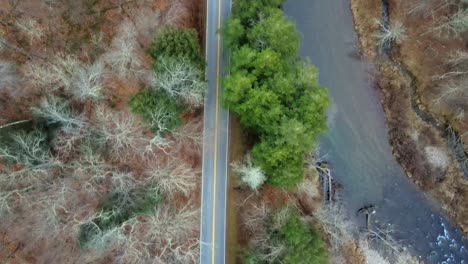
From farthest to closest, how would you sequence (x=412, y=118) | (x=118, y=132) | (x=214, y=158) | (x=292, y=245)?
1. (x=412, y=118)
2. (x=214, y=158)
3. (x=292, y=245)
4. (x=118, y=132)

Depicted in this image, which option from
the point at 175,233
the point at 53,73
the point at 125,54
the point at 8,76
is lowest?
the point at 8,76

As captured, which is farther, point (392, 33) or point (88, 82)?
Answer: point (392, 33)

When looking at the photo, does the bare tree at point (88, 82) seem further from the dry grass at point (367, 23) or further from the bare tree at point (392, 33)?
the bare tree at point (392, 33)

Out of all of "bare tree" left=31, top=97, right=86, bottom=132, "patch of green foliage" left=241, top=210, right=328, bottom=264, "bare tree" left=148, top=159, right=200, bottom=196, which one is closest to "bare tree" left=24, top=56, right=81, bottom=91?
"bare tree" left=31, top=97, right=86, bottom=132

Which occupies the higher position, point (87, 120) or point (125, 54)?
point (125, 54)

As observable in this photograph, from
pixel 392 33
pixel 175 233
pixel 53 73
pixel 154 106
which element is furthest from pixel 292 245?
pixel 53 73

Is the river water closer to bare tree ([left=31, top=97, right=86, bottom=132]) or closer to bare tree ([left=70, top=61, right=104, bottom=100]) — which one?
bare tree ([left=70, top=61, right=104, bottom=100])

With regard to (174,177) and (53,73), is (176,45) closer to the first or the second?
(53,73)
